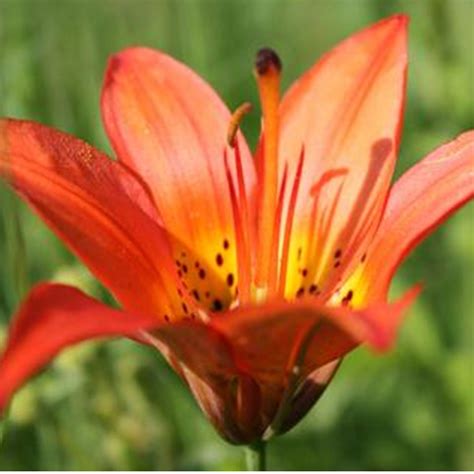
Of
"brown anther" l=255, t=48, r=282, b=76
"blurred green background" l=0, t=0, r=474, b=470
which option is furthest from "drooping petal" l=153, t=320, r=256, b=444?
"blurred green background" l=0, t=0, r=474, b=470

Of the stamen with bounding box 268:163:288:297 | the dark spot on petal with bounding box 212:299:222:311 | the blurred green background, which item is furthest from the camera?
the blurred green background

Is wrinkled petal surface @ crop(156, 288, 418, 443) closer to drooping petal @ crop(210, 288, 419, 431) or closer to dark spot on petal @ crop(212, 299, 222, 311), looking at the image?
drooping petal @ crop(210, 288, 419, 431)

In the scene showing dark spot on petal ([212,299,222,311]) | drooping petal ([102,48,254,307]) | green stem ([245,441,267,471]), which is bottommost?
green stem ([245,441,267,471])

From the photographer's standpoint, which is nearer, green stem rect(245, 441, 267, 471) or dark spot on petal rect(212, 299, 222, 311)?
green stem rect(245, 441, 267, 471)

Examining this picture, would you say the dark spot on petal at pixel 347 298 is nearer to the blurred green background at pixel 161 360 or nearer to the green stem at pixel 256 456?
the green stem at pixel 256 456

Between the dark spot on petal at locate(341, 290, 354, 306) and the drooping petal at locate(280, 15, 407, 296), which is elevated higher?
the drooping petal at locate(280, 15, 407, 296)

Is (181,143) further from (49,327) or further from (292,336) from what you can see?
(49,327)

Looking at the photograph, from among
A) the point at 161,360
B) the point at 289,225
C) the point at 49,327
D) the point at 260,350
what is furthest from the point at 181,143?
the point at 161,360
